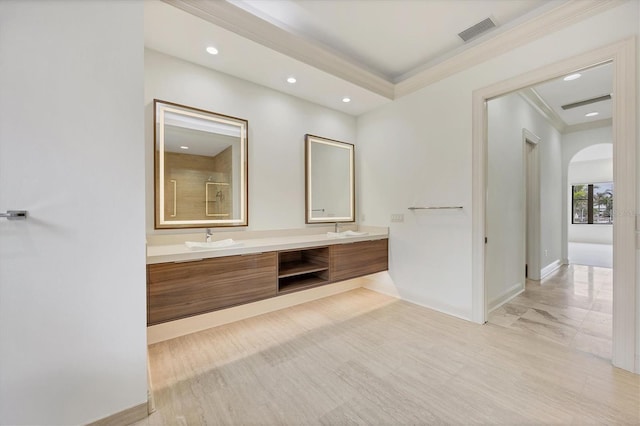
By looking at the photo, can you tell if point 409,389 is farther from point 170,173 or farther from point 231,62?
point 231,62

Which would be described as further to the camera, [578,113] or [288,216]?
[578,113]

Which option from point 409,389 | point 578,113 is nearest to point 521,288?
point 409,389

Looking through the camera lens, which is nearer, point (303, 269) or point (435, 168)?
point (303, 269)

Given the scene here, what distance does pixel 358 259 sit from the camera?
3.09m

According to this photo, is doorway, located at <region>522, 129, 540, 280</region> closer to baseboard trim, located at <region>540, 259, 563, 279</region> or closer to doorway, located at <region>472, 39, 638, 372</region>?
baseboard trim, located at <region>540, 259, 563, 279</region>

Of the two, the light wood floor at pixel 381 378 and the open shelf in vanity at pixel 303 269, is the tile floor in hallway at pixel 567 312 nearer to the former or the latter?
the light wood floor at pixel 381 378

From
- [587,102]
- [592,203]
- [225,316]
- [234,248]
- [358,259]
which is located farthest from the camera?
[592,203]

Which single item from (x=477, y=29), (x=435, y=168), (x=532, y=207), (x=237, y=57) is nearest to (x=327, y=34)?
(x=237, y=57)

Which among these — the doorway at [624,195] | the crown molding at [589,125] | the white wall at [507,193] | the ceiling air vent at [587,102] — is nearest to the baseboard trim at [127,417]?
the white wall at [507,193]

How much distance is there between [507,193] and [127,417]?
14.0 feet

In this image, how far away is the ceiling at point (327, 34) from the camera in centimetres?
197

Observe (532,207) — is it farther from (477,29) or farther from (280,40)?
(280,40)

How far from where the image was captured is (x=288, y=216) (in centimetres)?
311

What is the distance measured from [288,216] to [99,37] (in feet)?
7.16
